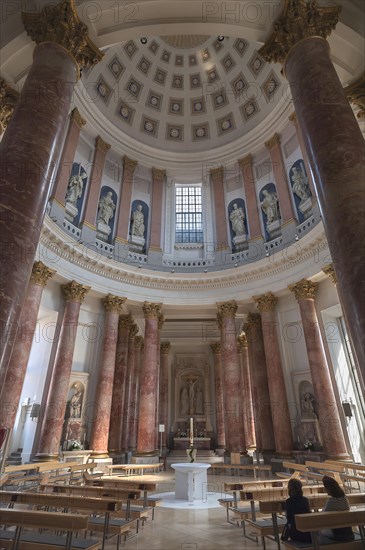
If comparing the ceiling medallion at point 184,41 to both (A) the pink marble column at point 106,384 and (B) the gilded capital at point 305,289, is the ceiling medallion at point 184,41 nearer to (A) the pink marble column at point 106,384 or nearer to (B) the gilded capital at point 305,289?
(A) the pink marble column at point 106,384

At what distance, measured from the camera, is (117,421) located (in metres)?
16.4

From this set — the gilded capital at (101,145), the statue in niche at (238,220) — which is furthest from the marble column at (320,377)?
the gilded capital at (101,145)

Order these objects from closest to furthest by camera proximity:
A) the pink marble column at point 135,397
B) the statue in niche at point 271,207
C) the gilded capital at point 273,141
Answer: the statue in niche at point 271,207
the gilded capital at point 273,141
the pink marble column at point 135,397

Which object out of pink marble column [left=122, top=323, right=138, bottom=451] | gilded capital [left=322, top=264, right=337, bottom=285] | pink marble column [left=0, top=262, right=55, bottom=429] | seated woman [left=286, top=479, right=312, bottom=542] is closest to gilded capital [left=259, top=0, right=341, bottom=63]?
seated woman [left=286, top=479, right=312, bottom=542]

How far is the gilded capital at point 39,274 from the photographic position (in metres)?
12.7

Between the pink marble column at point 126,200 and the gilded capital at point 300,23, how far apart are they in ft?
40.4

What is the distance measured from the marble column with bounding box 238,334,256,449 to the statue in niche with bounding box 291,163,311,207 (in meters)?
9.35

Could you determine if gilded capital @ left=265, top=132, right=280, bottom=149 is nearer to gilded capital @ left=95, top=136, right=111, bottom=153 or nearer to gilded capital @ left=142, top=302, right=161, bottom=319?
gilded capital @ left=95, top=136, right=111, bottom=153

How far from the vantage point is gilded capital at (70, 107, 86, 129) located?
56.6 feet

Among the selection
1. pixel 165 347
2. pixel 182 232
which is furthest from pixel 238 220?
pixel 165 347

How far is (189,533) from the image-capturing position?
5762 millimetres

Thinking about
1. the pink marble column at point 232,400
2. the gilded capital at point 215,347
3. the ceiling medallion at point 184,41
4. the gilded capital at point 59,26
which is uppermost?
the ceiling medallion at point 184,41

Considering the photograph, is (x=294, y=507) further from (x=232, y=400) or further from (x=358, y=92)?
(x=232, y=400)

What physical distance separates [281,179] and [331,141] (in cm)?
1289
